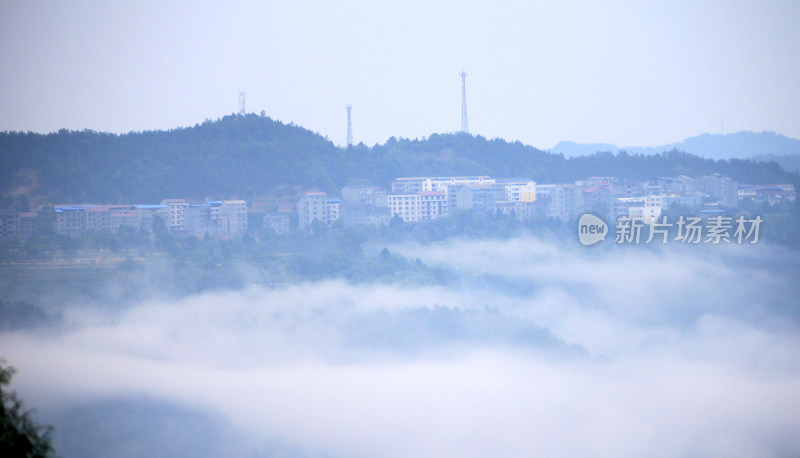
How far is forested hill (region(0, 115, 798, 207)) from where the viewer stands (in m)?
25.5

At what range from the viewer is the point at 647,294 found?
2550cm

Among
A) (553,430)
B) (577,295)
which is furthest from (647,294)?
(553,430)

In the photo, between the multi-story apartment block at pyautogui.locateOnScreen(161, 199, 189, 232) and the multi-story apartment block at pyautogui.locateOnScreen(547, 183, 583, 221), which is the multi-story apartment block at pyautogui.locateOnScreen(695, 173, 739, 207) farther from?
the multi-story apartment block at pyautogui.locateOnScreen(161, 199, 189, 232)

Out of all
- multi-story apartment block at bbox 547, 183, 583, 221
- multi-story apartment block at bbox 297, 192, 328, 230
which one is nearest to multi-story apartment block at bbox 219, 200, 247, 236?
multi-story apartment block at bbox 297, 192, 328, 230

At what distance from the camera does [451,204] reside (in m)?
27.9

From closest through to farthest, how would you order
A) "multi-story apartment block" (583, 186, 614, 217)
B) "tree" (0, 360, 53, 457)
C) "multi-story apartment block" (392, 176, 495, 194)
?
"tree" (0, 360, 53, 457), "multi-story apartment block" (583, 186, 614, 217), "multi-story apartment block" (392, 176, 495, 194)

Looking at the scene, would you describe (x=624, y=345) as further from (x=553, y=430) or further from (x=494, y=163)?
(x=494, y=163)

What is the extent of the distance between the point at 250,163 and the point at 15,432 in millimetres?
24743

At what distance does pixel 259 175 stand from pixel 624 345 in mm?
11698

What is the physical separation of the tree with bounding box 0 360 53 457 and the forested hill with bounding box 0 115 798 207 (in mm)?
21194

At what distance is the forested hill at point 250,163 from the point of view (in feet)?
83.6

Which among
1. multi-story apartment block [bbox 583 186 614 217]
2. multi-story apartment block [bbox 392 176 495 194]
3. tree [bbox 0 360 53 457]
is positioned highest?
multi-story apartment block [bbox 392 176 495 194]

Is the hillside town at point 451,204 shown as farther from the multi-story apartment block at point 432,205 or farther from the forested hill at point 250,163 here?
the forested hill at point 250,163

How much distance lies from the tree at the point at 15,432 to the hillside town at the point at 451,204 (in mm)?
20190
